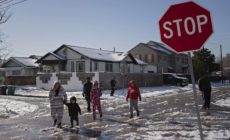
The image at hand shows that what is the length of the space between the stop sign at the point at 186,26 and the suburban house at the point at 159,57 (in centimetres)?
4924

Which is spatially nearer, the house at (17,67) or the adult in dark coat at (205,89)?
the adult in dark coat at (205,89)

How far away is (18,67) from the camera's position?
152 ft

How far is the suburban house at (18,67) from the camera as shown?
46.4m

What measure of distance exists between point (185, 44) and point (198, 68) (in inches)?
2116

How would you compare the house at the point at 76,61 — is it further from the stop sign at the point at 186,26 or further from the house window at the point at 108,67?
the stop sign at the point at 186,26

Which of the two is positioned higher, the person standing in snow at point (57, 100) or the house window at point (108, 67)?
the house window at point (108, 67)

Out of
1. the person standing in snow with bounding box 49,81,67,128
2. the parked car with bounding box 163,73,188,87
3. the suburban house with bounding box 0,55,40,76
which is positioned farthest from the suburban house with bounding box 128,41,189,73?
the person standing in snow with bounding box 49,81,67,128

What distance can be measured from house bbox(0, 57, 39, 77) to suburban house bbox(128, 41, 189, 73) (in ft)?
74.8

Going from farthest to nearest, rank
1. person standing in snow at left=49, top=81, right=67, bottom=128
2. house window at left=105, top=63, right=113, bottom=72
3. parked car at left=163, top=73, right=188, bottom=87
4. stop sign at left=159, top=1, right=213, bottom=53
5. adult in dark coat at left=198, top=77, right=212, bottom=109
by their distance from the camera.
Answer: house window at left=105, top=63, right=113, bottom=72, parked car at left=163, top=73, right=188, bottom=87, adult in dark coat at left=198, top=77, right=212, bottom=109, person standing in snow at left=49, top=81, right=67, bottom=128, stop sign at left=159, top=1, right=213, bottom=53

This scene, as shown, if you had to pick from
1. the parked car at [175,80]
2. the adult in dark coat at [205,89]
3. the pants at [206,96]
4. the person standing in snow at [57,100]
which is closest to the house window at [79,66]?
the parked car at [175,80]

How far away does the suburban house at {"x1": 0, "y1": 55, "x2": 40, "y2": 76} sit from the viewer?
4644cm

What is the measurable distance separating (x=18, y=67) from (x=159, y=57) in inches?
1177

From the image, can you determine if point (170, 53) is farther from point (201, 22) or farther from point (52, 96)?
point (201, 22)

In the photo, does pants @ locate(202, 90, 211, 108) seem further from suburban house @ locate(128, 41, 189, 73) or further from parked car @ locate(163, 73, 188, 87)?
suburban house @ locate(128, 41, 189, 73)
